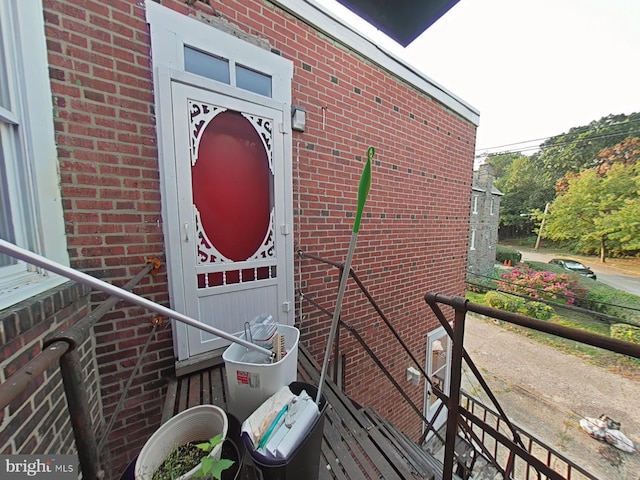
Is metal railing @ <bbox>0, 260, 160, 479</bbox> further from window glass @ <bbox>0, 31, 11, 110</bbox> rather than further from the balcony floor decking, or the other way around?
window glass @ <bbox>0, 31, 11, 110</bbox>

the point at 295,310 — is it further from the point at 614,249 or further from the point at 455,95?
the point at 614,249

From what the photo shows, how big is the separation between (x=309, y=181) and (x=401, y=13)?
1.32 meters

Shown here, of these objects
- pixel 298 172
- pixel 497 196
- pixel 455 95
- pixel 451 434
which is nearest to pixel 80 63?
pixel 298 172

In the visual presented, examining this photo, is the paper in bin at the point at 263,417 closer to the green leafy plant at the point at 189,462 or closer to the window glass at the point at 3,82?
the green leafy plant at the point at 189,462

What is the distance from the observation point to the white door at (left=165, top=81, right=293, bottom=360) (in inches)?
63.6

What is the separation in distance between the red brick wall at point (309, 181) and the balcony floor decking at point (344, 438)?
0.30 metres

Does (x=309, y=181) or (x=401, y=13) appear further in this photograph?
(x=309, y=181)

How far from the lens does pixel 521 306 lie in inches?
434

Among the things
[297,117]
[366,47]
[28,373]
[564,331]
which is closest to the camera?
[28,373]

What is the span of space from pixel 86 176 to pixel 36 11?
807mm

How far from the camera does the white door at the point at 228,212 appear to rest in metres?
1.62

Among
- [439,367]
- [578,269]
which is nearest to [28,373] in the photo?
[439,367]

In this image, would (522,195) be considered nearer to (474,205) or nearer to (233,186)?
(474,205)

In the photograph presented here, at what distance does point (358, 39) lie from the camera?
2.45 meters
